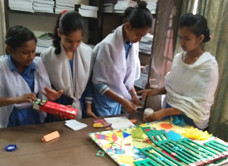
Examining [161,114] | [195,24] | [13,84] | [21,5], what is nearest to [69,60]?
[13,84]

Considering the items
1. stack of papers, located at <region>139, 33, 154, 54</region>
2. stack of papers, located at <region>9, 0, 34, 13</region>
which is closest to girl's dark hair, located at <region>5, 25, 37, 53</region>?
stack of papers, located at <region>9, 0, 34, 13</region>

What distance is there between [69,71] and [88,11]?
1.29 m

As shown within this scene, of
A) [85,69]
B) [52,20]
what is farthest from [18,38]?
[52,20]

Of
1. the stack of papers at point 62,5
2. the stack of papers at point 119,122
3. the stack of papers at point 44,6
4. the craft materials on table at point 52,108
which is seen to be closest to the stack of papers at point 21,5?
the stack of papers at point 44,6

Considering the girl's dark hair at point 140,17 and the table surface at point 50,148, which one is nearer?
the table surface at point 50,148

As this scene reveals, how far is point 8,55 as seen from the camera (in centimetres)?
117

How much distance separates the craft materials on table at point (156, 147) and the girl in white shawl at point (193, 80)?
0.41 ft

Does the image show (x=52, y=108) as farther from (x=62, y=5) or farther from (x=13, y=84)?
(x=62, y=5)

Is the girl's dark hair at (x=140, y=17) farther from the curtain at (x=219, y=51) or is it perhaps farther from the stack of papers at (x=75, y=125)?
the stack of papers at (x=75, y=125)

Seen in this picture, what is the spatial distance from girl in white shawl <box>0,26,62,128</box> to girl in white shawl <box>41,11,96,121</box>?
0.07m

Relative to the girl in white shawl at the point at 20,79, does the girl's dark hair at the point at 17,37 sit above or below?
above

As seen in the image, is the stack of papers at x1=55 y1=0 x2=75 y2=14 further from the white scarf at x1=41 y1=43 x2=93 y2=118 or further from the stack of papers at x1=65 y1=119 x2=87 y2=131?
the stack of papers at x1=65 y1=119 x2=87 y2=131

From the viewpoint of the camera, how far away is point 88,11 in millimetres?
2352

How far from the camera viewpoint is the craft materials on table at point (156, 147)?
0.84 metres
